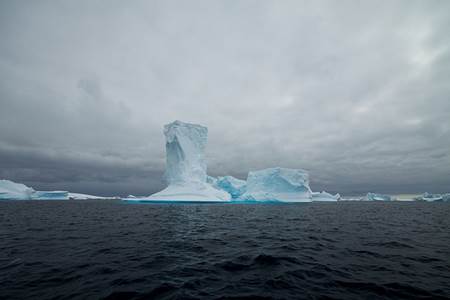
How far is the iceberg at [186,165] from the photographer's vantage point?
34938 mm

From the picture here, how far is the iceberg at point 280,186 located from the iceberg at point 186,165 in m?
7.75

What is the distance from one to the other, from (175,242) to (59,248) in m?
4.08

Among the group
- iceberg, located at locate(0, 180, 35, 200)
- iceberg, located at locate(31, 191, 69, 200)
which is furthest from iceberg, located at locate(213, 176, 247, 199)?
iceberg, located at locate(0, 180, 35, 200)

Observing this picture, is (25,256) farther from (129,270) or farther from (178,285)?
(178,285)

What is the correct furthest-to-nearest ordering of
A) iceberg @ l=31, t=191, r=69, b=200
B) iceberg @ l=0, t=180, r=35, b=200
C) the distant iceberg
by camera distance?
iceberg @ l=31, t=191, r=69, b=200 < the distant iceberg < iceberg @ l=0, t=180, r=35, b=200

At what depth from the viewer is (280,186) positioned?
42812 millimetres

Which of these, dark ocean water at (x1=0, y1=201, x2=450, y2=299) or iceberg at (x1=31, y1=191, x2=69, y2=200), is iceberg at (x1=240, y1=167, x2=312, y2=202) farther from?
iceberg at (x1=31, y1=191, x2=69, y2=200)

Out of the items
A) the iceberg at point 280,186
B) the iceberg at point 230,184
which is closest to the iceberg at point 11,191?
the iceberg at point 230,184

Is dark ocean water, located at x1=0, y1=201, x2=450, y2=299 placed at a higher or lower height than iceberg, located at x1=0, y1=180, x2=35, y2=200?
lower

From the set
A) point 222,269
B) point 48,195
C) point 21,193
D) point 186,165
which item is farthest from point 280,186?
point 48,195

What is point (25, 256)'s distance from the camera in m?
6.71

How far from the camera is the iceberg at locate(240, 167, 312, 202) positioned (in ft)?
134

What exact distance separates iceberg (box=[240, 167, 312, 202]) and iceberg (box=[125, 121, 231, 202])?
7754 mm

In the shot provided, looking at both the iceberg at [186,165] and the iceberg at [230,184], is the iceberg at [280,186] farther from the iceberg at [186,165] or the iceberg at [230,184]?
the iceberg at [230,184]
